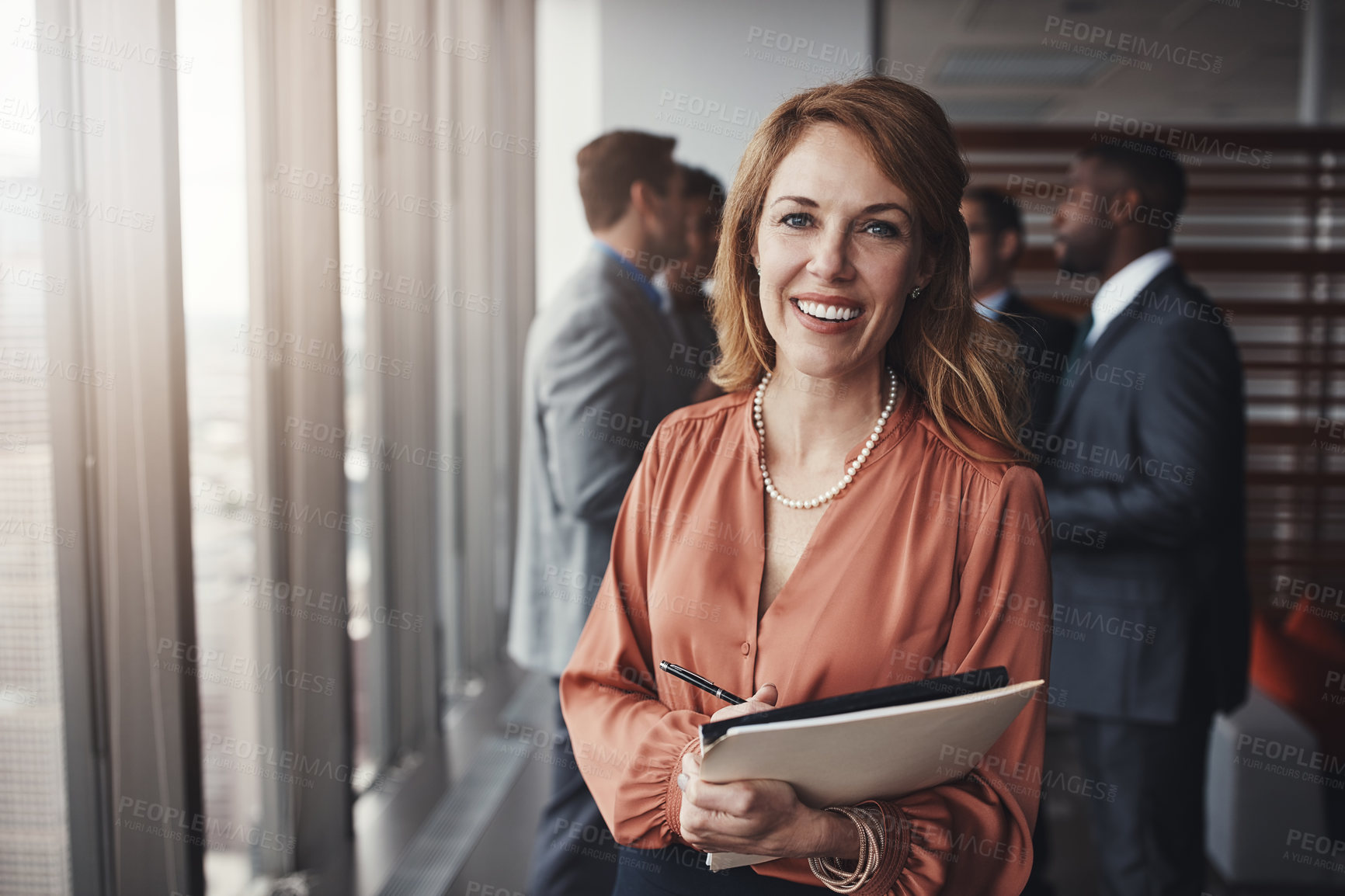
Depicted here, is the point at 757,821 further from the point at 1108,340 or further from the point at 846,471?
the point at 1108,340

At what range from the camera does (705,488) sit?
1342 mm

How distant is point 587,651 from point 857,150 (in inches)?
31.7

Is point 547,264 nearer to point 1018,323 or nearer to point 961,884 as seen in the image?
point 1018,323

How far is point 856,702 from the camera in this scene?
→ 99cm

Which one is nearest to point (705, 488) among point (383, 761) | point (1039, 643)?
point (1039, 643)

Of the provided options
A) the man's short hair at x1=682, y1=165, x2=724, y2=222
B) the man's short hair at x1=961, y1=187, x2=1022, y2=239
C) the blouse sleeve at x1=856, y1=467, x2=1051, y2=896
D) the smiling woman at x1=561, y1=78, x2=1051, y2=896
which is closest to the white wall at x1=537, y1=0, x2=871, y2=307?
the man's short hair at x1=961, y1=187, x2=1022, y2=239

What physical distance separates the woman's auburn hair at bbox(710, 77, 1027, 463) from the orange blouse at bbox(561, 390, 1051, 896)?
51 mm

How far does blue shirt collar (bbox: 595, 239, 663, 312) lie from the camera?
2291mm

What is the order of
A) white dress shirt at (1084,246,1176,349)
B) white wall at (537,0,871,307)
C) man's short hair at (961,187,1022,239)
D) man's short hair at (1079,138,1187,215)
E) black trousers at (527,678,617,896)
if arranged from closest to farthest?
black trousers at (527,678,617,896) → white dress shirt at (1084,246,1176,349) → man's short hair at (1079,138,1187,215) → man's short hair at (961,187,1022,239) → white wall at (537,0,871,307)

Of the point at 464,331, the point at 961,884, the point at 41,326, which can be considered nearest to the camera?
the point at 961,884

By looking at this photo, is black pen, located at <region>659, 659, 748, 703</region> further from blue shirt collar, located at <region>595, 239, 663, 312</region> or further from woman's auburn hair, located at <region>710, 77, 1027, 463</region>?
blue shirt collar, located at <region>595, 239, 663, 312</region>

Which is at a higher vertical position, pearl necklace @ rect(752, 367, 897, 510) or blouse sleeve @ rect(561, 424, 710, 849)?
pearl necklace @ rect(752, 367, 897, 510)

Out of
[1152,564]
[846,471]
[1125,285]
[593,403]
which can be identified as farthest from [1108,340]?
[846,471]

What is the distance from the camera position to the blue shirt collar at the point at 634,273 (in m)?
2.29
